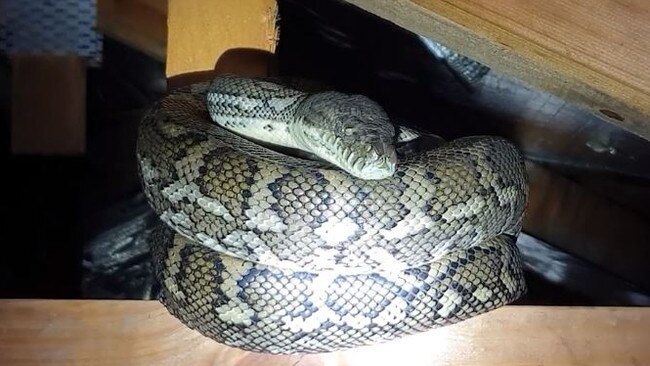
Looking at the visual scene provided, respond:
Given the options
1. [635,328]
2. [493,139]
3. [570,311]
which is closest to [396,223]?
[493,139]

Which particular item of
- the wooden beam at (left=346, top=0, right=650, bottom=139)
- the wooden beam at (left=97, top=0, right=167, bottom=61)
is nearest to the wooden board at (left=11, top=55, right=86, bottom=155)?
the wooden beam at (left=97, top=0, right=167, bottom=61)

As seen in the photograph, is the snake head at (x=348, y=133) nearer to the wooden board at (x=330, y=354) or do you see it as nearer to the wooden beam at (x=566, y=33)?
the wooden beam at (x=566, y=33)

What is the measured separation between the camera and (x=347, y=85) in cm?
224

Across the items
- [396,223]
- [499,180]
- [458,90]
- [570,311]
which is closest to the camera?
[396,223]

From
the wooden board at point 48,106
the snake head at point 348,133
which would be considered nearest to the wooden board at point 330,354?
the snake head at point 348,133

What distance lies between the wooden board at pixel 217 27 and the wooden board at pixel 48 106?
0.59m

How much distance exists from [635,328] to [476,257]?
33cm

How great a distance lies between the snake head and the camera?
3.96ft

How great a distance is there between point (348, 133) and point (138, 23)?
1.03m

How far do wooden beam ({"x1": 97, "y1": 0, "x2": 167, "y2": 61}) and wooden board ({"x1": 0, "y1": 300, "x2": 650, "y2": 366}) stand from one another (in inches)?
36.0

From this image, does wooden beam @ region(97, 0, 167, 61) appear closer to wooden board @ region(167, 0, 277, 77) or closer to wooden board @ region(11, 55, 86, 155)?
wooden board @ region(11, 55, 86, 155)

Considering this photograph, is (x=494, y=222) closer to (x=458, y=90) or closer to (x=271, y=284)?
(x=271, y=284)

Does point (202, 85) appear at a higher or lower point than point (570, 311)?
higher

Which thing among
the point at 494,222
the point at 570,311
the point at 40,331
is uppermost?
the point at 494,222
